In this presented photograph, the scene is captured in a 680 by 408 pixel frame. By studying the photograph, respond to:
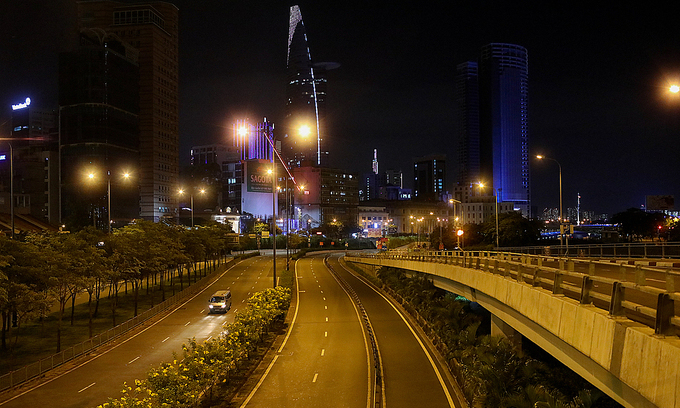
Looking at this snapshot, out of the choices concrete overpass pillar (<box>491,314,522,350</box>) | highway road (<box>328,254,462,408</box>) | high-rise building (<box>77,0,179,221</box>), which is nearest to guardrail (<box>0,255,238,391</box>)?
highway road (<box>328,254,462,408</box>)

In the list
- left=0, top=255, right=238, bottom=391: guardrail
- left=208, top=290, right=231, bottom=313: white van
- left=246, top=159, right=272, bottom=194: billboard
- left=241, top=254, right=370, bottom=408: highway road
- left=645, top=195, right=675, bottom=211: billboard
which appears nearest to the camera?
left=241, top=254, right=370, bottom=408: highway road

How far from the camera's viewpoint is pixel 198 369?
1859cm

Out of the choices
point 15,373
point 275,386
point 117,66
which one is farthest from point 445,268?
point 117,66

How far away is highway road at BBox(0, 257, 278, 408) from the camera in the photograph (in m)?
21.0

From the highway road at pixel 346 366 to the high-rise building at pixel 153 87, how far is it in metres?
119

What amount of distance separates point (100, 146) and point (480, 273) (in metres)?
127

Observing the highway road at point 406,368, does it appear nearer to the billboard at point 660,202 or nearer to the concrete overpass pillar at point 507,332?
the concrete overpass pillar at point 507,332

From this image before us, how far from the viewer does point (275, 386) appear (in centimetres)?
2228

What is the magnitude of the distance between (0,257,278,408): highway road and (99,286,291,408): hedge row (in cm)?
186

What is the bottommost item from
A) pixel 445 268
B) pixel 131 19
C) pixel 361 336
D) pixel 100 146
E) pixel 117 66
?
pixel 361 336

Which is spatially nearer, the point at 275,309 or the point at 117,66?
the point at 275,309

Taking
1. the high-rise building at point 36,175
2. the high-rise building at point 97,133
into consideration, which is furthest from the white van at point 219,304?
the high-rise building at point 97,133

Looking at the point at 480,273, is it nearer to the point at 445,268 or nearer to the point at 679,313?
the point at 445,268

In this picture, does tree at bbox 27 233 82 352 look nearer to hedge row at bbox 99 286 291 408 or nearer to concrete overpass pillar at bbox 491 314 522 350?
hedge row at bbox 99 286 291 408
